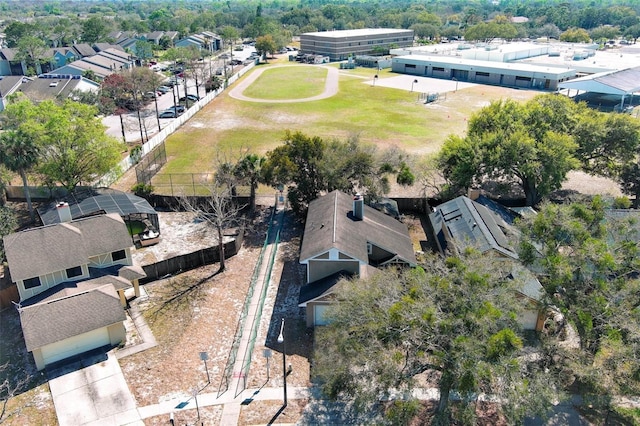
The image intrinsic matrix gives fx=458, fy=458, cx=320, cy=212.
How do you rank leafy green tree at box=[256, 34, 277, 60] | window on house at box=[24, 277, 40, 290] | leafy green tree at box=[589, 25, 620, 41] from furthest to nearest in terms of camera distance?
leafy green tree at box=[589, 25, 620, 41] < leafy green tree at box=[256, 34, 277, 60] < window on house at box=[24, 277, 40, 290]

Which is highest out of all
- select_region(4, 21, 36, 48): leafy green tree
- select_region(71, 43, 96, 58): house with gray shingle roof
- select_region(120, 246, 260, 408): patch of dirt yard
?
select_region(4, 21, 36, 48): leafy green tree

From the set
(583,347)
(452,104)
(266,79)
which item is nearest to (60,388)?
(583,347)

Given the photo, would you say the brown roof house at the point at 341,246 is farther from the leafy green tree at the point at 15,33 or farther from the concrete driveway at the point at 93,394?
the leafy green tree at the point at 15,33

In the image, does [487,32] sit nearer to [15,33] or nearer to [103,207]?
[15,33]

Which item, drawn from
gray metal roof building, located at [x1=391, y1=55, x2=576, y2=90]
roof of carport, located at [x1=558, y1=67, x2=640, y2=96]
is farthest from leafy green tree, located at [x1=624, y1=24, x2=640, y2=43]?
roof of carport, located at [x1=558, y1=67, x2=640, y2=96]

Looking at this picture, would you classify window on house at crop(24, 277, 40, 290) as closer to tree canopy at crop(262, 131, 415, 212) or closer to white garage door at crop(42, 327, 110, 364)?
white garage door at crop(42, 327, 110, 364)

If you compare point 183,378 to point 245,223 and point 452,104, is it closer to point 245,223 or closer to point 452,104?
point 245,223

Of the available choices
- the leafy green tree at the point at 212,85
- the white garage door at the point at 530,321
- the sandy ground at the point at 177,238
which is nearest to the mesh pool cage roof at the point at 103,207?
the sandy ground at the point at 177,238

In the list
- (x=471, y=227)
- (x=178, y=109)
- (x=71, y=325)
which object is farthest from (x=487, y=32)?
(x=71, y=325)
